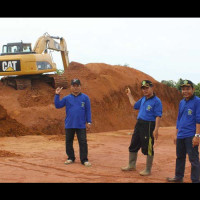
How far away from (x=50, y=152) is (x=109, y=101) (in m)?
10.6

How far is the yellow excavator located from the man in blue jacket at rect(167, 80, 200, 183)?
12.8 meters

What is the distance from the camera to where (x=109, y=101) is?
19688 mm

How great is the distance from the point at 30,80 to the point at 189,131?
47.1 ft

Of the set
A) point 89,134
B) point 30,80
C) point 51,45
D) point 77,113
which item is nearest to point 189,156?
point 77,113

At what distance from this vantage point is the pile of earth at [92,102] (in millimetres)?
15414

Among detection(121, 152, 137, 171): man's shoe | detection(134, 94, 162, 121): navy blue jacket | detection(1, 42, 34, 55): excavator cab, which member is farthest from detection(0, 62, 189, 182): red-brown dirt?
detection(1, 42, 34, 55): excavator cab

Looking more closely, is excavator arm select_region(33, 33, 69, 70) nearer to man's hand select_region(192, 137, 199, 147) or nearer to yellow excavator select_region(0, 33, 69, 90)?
yellow excavator select_region(0, 33, 69, 90)

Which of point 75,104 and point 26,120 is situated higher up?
point 75,104

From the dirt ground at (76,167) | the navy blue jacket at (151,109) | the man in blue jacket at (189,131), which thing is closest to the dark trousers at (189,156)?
the man in blue jacket at (189,131)

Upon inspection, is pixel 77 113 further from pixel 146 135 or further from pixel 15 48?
pixel 15 48

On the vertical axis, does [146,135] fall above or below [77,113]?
below

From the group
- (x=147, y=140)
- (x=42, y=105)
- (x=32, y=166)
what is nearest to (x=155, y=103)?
(x=147, y=140)

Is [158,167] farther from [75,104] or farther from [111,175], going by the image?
[75,104]

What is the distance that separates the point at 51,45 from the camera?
2023 cm
